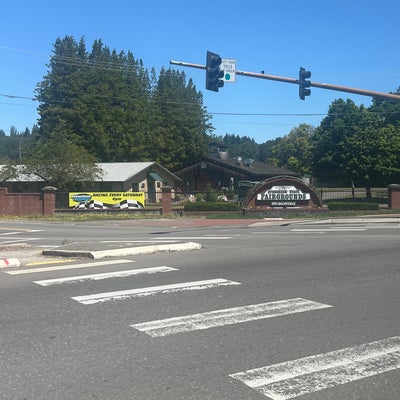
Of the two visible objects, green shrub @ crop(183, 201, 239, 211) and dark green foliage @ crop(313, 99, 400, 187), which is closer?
green shrub @ crop(183, 201, 239, 211)

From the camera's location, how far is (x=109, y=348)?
5.31 meters

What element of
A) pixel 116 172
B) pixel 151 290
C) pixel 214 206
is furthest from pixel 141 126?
pixel 151 290

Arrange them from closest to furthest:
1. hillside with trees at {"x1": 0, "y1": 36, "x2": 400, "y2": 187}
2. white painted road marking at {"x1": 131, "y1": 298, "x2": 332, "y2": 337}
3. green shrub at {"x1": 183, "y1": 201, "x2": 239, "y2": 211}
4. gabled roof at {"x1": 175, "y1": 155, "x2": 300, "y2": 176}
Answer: white painted road marking at {"x1": 131, "y1": 298, "x2": 332, "y2": 337}
green shrub at {"x1": 183, "y1": 201, "x2": 239, "y2": 211}
hillside with trees at {"x1": 0, "y1": 36, "x2": 400, "y2": 187}
gabled roof at {"x1": 175, "y1": 155, "x2": 300, "y2": 176}

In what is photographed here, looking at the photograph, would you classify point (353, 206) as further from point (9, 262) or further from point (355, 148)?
point (9, 262)

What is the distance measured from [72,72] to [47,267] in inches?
3206

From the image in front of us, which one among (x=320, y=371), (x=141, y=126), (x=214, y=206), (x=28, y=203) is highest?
(x=141, y=126)

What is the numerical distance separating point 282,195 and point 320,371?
1133 inches

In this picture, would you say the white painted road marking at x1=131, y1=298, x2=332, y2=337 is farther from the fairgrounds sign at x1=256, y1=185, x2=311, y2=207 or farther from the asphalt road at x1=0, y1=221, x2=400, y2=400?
the fairgrounds sign at x1=256, y1=185, x2=311, y2=207

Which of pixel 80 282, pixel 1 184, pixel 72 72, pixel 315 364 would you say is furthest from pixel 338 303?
pixel 72 72

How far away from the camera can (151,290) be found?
26.9ft

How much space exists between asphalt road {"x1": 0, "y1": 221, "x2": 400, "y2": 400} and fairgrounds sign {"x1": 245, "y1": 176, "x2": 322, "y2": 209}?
73.8 feet

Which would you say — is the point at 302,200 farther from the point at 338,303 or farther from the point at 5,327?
the point at 5,327

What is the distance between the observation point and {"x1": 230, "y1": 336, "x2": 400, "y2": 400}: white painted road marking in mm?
4320

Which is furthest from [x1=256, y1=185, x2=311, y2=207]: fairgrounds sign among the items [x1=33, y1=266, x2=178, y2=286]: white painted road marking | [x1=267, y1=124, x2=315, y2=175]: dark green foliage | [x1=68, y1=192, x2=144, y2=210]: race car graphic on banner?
[x1=267, y1=124, x2=315, y2=175]: dark green foliage
